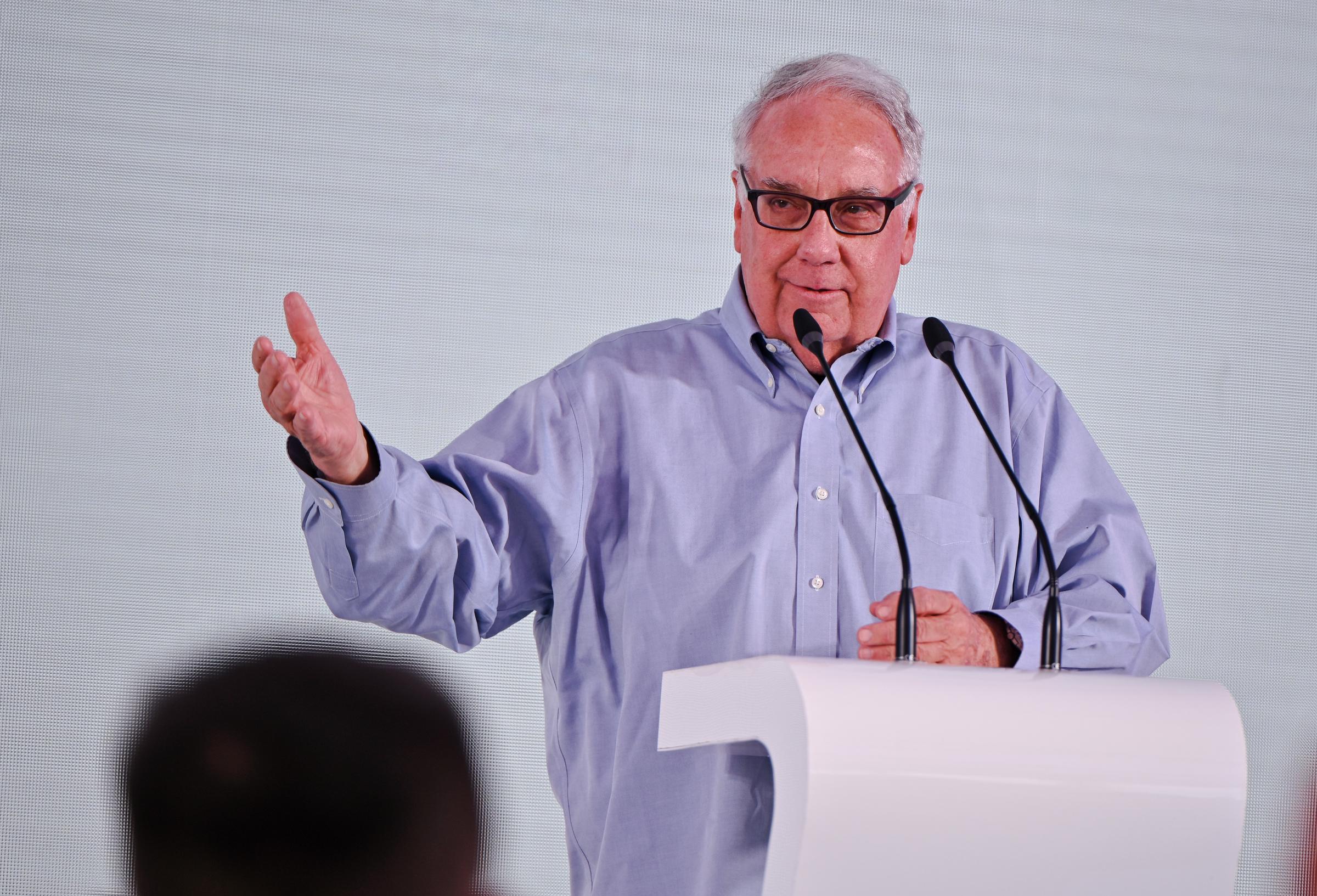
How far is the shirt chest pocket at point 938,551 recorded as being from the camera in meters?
1.62

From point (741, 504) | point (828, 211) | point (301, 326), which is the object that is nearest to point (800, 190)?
point (828, 211)

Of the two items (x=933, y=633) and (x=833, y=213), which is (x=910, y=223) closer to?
(x=833, y=213)

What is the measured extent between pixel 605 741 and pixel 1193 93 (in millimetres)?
2206

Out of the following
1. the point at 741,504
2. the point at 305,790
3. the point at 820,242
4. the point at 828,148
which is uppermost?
the point at 828,148

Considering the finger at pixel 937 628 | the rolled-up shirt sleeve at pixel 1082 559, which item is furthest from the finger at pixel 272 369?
the rolled-up shirt sleeve at pixel 1082 559

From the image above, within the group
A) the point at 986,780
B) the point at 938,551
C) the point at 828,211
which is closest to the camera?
the point at 986,780

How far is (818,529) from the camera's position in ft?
5.35

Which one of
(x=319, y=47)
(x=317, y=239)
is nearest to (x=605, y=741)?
(x=317, y=239)

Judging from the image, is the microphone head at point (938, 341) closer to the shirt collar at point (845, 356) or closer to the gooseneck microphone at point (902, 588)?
the gooseneck microphone at point (902, 588)

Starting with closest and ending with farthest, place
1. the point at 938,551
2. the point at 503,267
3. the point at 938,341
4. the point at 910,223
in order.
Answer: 1. the point at 938,341
2. the point at 938,551
3. the point at 910,223
4. the point at 503,267

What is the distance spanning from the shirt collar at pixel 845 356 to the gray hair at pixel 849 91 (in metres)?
0.20

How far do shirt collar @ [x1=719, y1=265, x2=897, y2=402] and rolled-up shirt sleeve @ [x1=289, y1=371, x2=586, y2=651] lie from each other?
239mm

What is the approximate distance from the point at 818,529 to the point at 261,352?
0.68 metres

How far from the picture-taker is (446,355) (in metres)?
2.67
